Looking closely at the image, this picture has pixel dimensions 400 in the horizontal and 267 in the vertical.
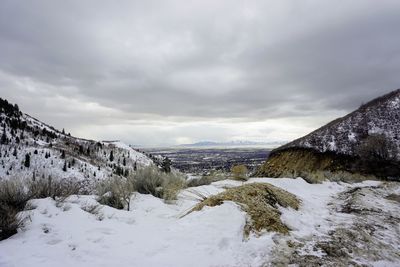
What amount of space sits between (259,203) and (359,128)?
91.3 feet

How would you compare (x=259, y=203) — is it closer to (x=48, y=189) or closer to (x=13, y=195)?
(x=48, y=189)

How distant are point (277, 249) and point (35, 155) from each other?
122 m

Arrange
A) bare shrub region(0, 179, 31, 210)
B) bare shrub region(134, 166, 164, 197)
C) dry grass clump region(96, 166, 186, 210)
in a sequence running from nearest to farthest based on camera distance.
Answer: bare shrub region(0, 179, 31, 210), dry grass clump region(96, 166, 186, 210), bare shrub region(134, 166, 164, 197)

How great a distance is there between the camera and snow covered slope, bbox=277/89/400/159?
28.9 metres

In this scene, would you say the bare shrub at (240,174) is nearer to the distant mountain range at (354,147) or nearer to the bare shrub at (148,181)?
the bare shrub at (148,181)

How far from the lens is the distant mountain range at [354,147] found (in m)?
25.6

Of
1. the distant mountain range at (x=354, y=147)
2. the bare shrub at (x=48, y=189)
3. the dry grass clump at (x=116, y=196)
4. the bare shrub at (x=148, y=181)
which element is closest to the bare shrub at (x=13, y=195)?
the bare shrub at (x=48, y=189)

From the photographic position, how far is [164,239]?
213 inches

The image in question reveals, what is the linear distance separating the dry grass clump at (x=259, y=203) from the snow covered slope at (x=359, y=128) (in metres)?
22.5

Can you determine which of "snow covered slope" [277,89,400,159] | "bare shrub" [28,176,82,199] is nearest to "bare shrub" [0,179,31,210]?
"bare shrub" [28,176,82,199]

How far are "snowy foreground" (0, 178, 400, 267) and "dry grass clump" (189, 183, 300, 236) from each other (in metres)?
0.22

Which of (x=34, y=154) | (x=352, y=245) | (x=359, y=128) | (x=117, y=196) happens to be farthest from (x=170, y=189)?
(x=34, y=154)

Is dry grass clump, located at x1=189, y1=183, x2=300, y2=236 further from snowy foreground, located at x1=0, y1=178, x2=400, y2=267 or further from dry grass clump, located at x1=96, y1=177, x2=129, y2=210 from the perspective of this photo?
dry grass clump, located at x1=96, y1=177, x2=129, y2=210

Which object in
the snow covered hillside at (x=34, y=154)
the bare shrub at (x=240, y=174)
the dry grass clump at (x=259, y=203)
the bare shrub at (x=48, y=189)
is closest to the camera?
the dry grass clump at (x=259, y=203)
